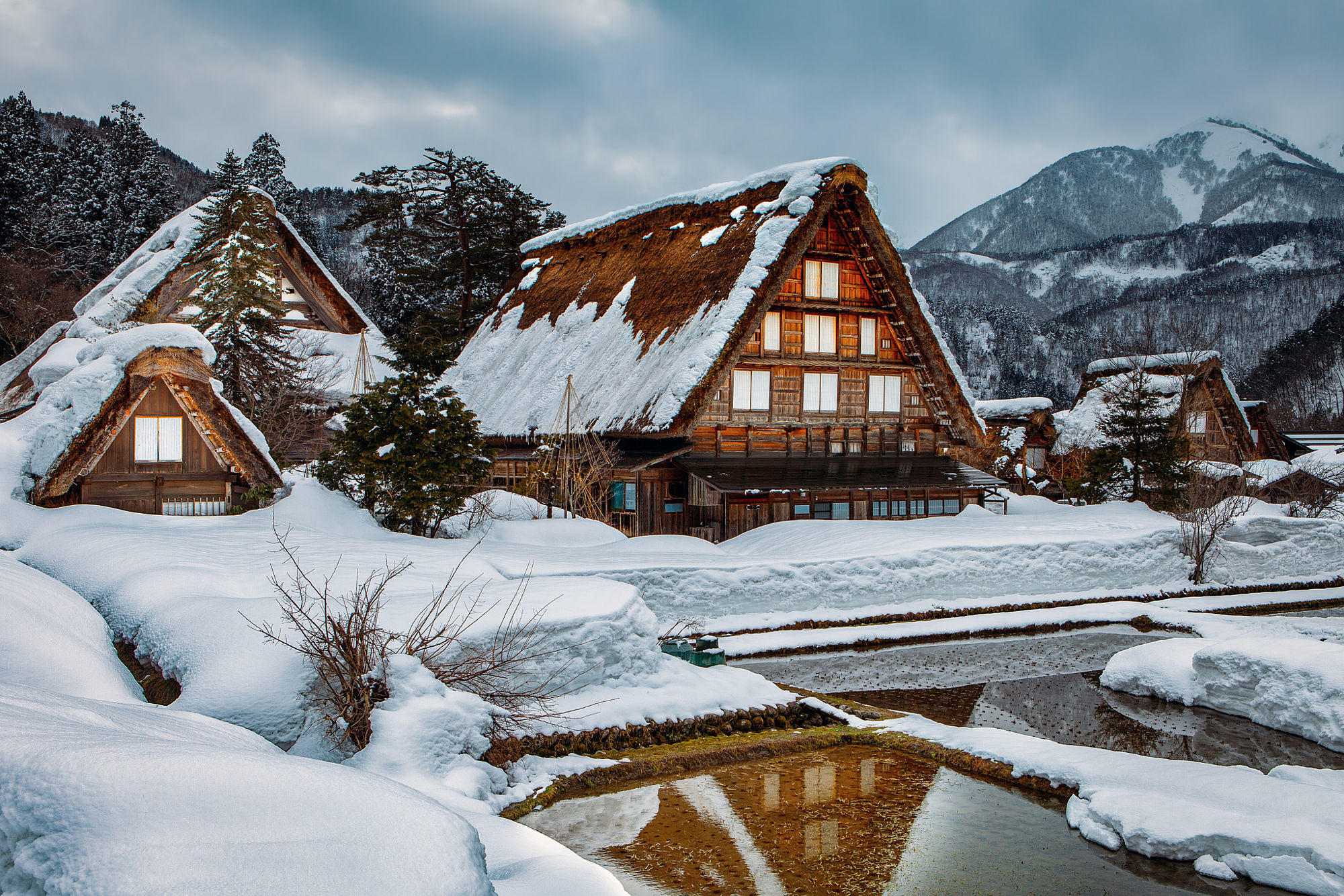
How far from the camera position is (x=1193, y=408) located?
33969mm

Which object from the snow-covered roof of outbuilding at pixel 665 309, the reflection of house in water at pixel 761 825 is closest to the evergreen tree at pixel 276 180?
the snow-covered roof of outbuilding at pixel 665 309

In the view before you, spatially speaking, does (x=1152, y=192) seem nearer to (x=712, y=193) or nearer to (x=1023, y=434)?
(x=1023, y=434)

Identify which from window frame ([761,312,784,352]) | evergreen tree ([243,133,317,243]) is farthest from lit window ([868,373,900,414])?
evergreen tree ([243,133,317,243])

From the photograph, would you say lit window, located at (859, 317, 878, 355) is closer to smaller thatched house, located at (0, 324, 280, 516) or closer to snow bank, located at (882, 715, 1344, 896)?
smaller thatched house, located at (0, 324, 280, 516)

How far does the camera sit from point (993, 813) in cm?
798

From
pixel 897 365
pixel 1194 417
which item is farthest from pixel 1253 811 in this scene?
pixel 1194 417

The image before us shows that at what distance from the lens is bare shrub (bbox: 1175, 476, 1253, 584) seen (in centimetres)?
2050

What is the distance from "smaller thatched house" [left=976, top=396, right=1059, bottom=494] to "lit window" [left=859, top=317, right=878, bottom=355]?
17.2 m

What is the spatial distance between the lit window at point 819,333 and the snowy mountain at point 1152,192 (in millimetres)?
128801

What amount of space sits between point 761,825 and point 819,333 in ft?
52.1

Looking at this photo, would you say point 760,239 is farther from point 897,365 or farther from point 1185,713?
point 1185,713

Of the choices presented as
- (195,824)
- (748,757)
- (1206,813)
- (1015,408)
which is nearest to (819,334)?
(748,757)

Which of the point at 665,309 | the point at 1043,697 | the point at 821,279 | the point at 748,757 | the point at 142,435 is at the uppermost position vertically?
the point at 821,279

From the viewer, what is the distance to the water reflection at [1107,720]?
10219mm
